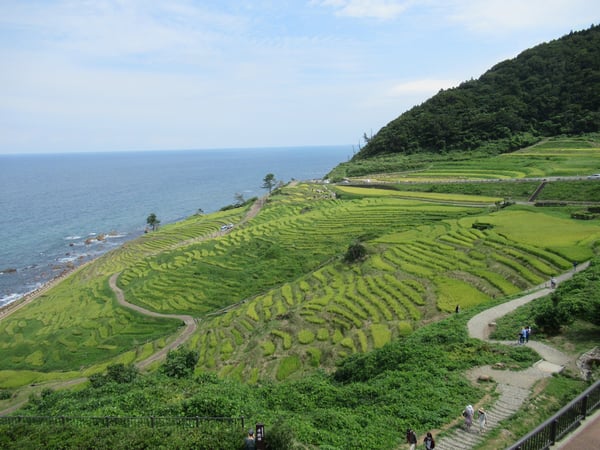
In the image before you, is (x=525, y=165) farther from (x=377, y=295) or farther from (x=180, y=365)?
(x=180, y=365)

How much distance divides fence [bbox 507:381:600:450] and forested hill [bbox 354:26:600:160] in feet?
345

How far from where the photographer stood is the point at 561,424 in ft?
43.9

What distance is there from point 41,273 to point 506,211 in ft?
291

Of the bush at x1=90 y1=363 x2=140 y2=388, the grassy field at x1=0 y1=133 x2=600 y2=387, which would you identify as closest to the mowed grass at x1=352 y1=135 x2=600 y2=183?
the grassy field at x1=0 y1=133 x2=600 y2=387

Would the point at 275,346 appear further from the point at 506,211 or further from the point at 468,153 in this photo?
the point at 468,153

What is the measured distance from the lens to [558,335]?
2408cm

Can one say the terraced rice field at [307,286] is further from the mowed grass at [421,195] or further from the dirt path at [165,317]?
the dirt path at [165,317]

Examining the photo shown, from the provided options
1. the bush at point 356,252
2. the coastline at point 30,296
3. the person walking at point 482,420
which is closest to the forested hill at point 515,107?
the bush at point 356,252

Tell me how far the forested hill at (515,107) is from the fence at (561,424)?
105178 millimetres

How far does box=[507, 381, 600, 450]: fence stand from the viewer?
1256 centimetres

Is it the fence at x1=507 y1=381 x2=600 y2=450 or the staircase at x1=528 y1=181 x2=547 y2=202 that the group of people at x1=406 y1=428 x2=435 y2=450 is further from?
the staircase at x1=528 y1=181 x2=547 y2=202

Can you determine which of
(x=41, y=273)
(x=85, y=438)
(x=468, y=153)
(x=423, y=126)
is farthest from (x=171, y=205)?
(x=85, y=438)

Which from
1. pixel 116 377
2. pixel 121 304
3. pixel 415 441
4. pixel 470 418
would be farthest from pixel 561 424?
pixel 121 304

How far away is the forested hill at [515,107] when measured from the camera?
370 feet
